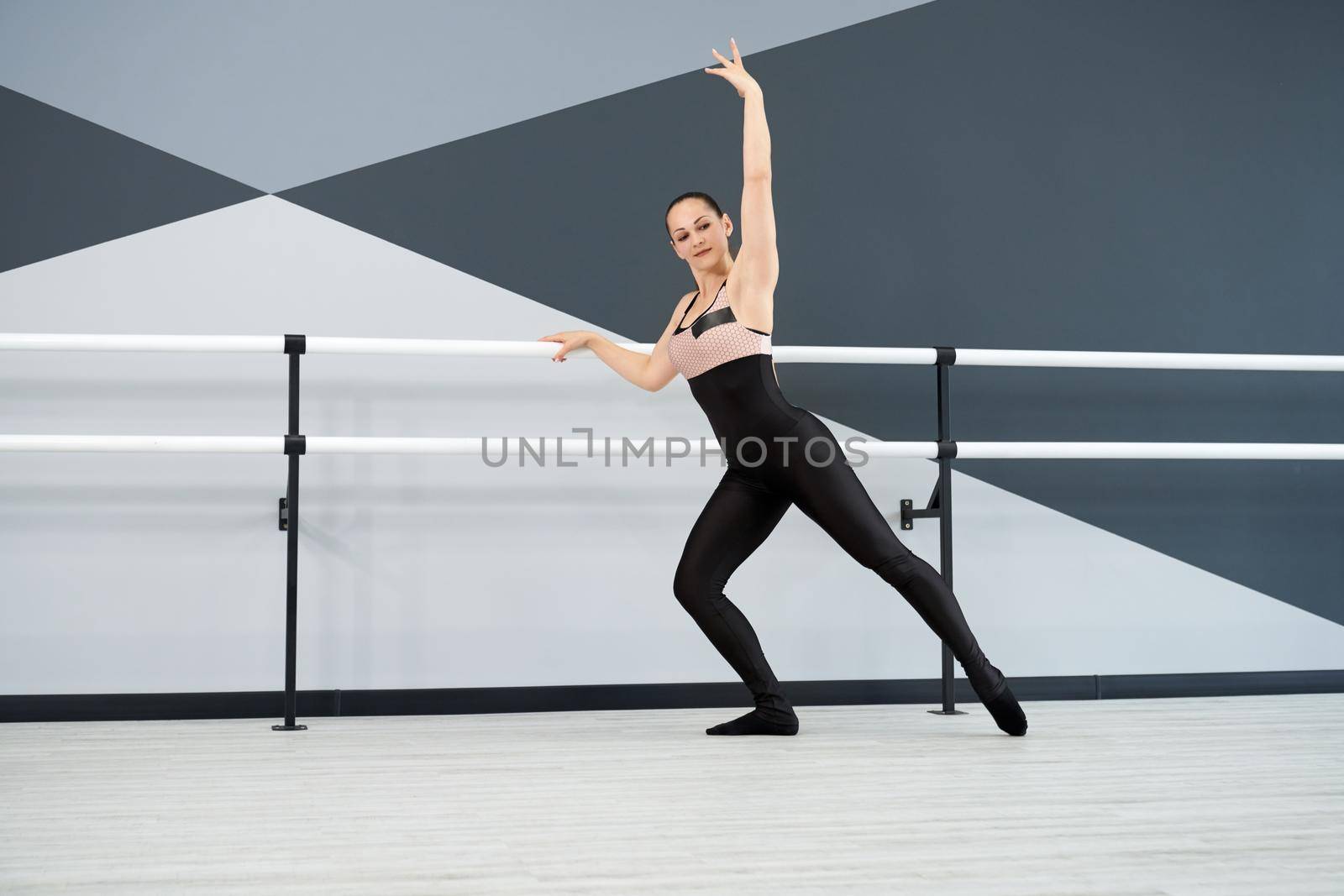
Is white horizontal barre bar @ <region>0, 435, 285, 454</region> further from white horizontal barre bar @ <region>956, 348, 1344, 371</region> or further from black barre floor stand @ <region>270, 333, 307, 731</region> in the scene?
white horizontal barre bar @ <region>956, 348, 1344, 371</region>

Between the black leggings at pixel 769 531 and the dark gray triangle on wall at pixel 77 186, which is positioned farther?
the dark gray triangle on wall at pixel 77 186

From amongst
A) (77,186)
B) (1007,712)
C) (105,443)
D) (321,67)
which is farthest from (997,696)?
(77,186)

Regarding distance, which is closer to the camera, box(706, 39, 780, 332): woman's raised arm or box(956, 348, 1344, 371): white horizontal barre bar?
box(706, 39, 780, 332): woman's raised arm

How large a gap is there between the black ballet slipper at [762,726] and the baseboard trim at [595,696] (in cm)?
38

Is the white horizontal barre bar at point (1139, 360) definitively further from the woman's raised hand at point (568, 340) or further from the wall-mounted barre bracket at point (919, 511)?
the woman's raised hand at point (568, 340)

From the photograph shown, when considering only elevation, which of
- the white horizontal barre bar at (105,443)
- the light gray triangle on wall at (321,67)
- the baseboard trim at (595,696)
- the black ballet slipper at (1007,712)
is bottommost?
the baseboard trim at (595,696)

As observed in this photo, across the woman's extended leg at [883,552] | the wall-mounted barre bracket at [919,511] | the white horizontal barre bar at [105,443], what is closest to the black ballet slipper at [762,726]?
the woman's extended leg at [883,552]

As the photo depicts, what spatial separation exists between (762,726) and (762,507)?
0.34m

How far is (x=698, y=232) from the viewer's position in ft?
5.80

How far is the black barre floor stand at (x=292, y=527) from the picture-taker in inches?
69.2

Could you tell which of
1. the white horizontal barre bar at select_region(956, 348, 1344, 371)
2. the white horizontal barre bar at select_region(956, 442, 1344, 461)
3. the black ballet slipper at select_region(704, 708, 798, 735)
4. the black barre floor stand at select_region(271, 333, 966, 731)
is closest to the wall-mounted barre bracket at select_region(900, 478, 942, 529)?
the black barre floor stand at select_region(271, 333, 966, 731)

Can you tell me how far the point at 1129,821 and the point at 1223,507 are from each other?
4.71 feet

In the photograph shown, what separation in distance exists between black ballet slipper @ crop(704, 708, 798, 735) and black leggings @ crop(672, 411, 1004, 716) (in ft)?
0.03

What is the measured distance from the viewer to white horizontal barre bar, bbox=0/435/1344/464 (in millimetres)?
1710
